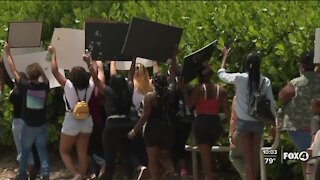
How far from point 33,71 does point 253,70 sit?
3.12m

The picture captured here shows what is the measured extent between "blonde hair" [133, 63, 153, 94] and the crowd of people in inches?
0.5

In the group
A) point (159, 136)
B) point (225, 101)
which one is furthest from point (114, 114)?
point (225, 101)

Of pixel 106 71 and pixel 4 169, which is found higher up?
pixel 106 71

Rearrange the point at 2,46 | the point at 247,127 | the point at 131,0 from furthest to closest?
the point at 131,0 < the point at 2,46 < the point at 247,127

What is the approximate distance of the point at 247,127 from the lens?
10008mm

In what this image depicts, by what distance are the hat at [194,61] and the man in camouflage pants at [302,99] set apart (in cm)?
104

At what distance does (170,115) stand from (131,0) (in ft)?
15.4

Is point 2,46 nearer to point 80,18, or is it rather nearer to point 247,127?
point 80,18

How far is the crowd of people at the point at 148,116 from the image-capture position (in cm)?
996

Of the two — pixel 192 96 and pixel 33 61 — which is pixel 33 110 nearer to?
pixel 33 61

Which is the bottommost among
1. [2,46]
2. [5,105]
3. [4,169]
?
[4,169]

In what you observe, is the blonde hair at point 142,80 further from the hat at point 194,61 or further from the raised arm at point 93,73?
the hat at point 194,61

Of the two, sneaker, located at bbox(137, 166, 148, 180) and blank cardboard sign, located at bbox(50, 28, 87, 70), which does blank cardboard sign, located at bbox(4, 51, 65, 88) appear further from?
A: sneaker, located at bbox(137, 166, 148, 180)

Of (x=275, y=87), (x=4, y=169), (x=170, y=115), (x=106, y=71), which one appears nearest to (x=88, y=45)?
(x=106, y=71)
